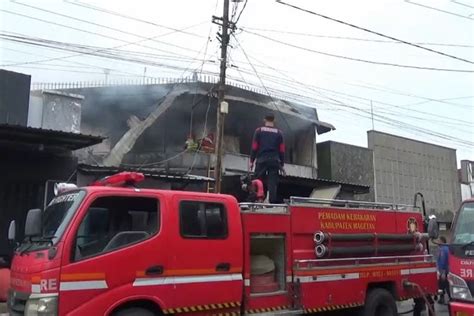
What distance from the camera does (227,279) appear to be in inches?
252

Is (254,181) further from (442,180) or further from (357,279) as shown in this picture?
(442,180)

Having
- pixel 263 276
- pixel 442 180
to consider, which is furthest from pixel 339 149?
pixel 263 276

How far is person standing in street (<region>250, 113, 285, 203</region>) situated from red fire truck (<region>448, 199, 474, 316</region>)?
2942mm

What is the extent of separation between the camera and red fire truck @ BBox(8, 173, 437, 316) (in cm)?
544

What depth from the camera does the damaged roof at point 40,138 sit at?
32.6 feet

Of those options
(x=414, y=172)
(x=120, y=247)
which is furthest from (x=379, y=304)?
(x=414, y=172)

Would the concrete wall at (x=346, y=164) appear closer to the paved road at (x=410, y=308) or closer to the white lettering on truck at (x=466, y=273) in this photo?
the paved road at (x=410, y=308)

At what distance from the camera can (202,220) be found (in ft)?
21.1

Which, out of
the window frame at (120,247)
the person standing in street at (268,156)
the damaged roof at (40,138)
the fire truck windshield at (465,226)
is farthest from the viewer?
the damaged roof at (40,138)

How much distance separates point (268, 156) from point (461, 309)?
12.3 feet

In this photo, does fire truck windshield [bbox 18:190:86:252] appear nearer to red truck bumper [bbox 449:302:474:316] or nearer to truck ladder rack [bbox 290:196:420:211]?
truck ladder rack [bbox 290:196:420:211]

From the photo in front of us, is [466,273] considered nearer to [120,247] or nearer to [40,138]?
[120,247]

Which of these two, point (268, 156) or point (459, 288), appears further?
point (268, 156)

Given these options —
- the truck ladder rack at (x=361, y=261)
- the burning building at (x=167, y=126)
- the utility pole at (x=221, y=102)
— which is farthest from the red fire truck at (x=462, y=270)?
the burning building at (x=167, y=126)
